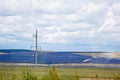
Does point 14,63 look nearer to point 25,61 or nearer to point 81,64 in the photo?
point 25,61

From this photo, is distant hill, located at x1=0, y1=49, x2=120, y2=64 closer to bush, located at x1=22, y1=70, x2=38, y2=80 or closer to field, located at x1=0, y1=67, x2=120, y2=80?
field, located at x1=0, y1=67, x2=120, y2=80

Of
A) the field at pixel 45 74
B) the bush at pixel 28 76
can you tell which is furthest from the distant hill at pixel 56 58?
the bush at pixel 28 76

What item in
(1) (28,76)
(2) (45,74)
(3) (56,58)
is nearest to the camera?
(2) (45,74)

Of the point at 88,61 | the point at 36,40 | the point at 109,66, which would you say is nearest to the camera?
the point at 36,40

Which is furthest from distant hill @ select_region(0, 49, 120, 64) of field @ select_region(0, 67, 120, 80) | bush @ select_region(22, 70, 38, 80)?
bush @ select_region(22, 70, 38, 80)

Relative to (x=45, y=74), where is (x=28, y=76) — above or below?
below

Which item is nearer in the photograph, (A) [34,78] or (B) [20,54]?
(A) [34,78]

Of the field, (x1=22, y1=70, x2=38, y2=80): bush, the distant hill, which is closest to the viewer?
the field

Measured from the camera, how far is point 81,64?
83438 millimetres

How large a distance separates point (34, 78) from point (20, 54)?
66666 millimetres

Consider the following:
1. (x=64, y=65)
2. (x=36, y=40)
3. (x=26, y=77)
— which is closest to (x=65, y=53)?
(x=64, y=65)

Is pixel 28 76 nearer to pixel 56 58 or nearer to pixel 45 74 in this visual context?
pixel 45 74

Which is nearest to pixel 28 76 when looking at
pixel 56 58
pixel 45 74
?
pixel 45 74

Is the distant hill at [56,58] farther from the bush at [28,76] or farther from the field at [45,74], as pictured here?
the bush at [28,76]
